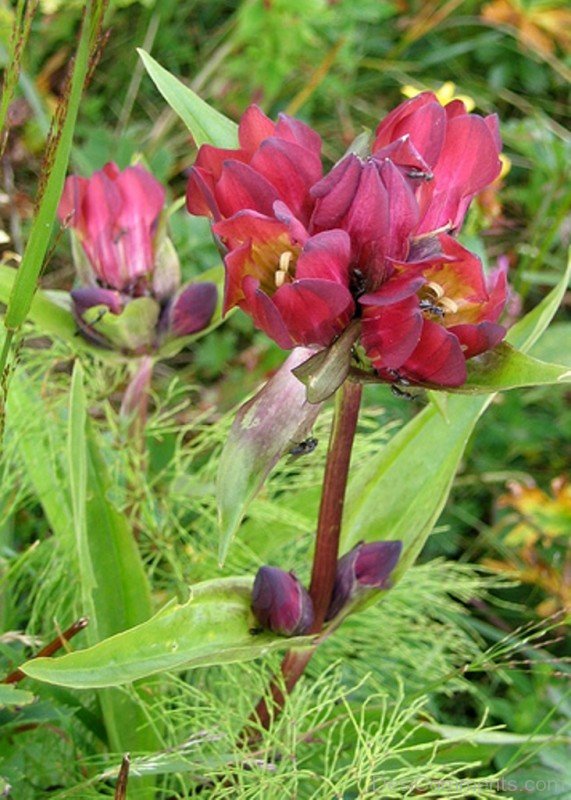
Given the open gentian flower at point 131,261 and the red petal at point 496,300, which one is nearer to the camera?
the red petal at point 496,300

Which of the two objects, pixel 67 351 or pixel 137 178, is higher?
pixel 137 178

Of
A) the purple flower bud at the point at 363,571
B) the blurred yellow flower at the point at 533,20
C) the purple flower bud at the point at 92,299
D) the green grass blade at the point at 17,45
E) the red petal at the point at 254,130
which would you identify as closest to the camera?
the green grass blade at the point at 17,45

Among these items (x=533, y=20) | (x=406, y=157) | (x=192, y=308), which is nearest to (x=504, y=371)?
(x=406, y=157)

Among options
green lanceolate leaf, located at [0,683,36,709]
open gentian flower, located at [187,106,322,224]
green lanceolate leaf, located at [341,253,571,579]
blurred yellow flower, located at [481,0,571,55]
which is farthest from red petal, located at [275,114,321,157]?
blurred yellow flower, located at [481,0,571,55]

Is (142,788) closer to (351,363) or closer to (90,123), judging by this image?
(351,363)

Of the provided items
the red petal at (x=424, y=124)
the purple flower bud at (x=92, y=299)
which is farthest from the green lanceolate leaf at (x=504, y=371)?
the purple flower bud at (x=92, y=299)

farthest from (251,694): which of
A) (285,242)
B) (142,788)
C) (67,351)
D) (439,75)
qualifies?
(439,75)

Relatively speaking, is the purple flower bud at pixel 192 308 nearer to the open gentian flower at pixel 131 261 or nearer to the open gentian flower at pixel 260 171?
the open gentian flower at pixel 131 261

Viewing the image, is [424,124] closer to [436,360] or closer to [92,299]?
[436,360]
